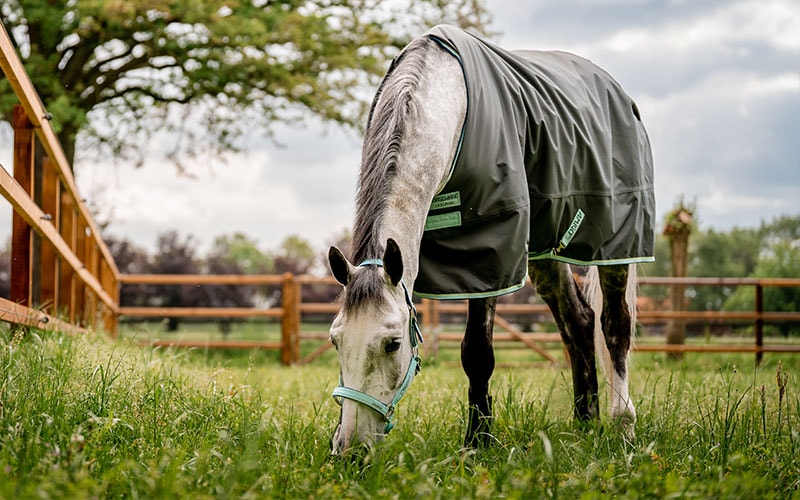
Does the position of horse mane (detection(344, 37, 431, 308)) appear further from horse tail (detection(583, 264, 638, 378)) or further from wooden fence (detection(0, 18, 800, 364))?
horse tail (detection(583, 264, 638, 378))

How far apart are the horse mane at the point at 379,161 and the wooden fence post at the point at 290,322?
7501mm

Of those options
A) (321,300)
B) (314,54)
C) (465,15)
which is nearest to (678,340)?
(465,15)

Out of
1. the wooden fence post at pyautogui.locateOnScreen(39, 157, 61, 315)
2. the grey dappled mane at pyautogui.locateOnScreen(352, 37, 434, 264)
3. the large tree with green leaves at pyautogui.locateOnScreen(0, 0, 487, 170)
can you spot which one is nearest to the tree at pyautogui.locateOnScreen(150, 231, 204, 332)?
the large tree with green leaves at pyautogui.locateOnScreen(0, 0, 487, 170)

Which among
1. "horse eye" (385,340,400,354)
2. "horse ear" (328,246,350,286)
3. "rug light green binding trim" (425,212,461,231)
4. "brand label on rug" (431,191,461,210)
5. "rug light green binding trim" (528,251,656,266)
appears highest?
"brand label on rug" (431,191,461,210)

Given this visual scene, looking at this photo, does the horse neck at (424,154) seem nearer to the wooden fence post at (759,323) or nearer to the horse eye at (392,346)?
the horse eye at (392,346)

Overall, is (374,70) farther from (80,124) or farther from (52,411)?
(52,411)

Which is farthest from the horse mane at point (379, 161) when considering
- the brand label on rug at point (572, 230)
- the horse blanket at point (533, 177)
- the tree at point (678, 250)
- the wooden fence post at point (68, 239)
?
the tree at point (678, 250)

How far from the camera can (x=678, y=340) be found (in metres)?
10.0

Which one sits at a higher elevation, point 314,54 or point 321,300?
point 314,54

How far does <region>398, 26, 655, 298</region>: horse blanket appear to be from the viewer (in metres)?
2.83

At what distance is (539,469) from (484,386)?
0.74 metres

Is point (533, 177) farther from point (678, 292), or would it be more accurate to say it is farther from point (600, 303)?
point (678, 292)

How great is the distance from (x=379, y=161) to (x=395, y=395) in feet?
2.67

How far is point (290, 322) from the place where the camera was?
401 inches
